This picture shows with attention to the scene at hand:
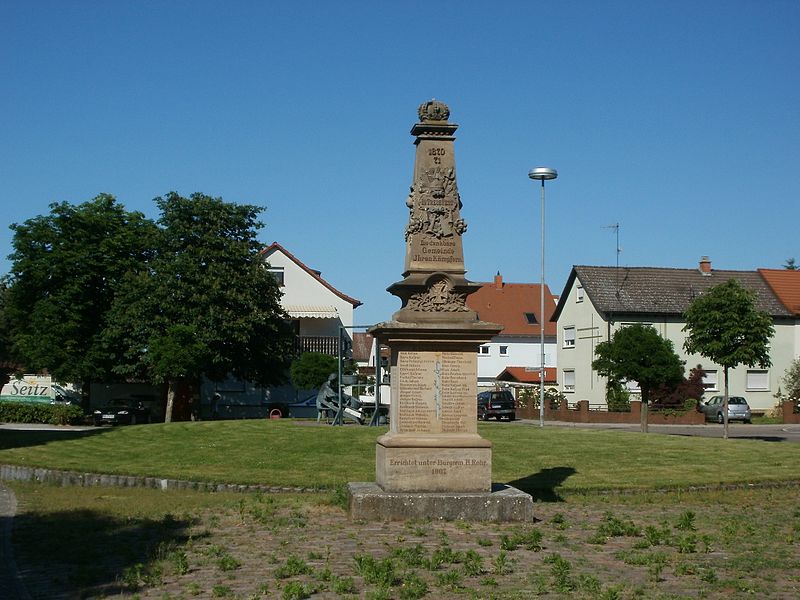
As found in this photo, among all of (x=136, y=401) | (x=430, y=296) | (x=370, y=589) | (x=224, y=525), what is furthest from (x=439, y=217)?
(x=136, y=401)

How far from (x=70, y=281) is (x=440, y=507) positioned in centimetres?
4050

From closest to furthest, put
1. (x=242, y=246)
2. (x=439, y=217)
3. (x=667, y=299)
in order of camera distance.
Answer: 1. (x=439, y=217)
2. (x=242, y=246)
3. (x=667, y=299)

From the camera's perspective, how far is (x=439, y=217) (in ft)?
40.2

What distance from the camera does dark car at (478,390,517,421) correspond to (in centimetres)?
4909

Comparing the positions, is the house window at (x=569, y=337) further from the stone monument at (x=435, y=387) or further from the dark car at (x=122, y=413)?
the stone monument at (x=435, y=387)

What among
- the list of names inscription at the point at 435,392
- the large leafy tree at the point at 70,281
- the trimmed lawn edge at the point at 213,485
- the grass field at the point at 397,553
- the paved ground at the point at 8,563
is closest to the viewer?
the grass field at the point at 397,553

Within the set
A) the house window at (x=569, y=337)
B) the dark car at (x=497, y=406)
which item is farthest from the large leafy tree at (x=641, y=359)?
the house window at (x=569, y=337)

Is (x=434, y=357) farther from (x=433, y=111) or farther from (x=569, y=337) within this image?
(x=569, y=337)

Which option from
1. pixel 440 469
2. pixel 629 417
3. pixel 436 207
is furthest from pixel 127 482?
pixel 629 417

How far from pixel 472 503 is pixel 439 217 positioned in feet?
11.6

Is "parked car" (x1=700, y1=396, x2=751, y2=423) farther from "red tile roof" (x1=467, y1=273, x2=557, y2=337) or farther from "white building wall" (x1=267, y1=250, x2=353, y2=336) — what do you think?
"red tile roof" (x1=467, y1=273, x2=557, y2=337)

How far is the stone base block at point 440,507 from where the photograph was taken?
37.1 feet

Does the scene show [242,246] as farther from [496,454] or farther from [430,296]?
[430,296]

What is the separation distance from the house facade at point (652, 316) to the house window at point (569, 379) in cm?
13
